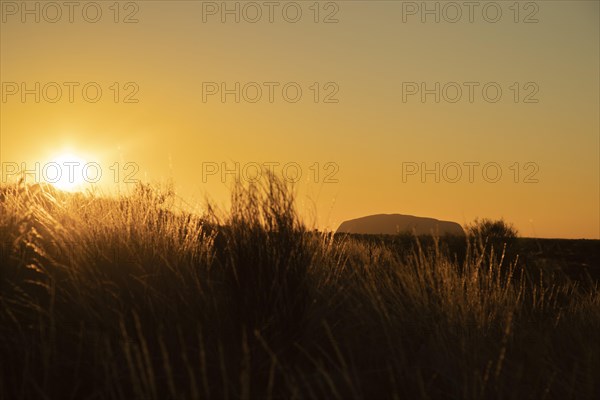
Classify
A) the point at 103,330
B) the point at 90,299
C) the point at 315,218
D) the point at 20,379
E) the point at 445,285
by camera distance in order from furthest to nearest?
the point at 445,285 < the point at 315,218 < the point at 90,299 < the point at 103,330 < the point at 20,379

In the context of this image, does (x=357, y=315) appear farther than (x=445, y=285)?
No

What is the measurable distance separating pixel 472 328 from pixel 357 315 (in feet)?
2.81

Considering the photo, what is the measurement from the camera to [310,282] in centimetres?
410

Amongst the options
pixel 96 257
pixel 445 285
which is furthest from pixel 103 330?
pixel 445 285

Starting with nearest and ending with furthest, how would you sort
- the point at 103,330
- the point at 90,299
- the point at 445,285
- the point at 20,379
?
the point at 20,379, the point at 103,330, the point at 90,299, the point at 445,285

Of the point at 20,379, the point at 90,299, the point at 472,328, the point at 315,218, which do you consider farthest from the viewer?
the point at 315,218

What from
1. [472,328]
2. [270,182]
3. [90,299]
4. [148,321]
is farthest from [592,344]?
[90,299]

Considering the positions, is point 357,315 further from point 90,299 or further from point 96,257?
point 96,257

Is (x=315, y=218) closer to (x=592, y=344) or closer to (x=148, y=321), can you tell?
(x=148, y=321)

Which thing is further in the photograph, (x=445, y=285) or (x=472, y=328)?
(x=445, y=285)

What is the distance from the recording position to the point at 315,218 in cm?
466

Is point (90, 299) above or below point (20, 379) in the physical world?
above

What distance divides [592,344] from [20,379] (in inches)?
145

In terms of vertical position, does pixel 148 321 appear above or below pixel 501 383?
above
